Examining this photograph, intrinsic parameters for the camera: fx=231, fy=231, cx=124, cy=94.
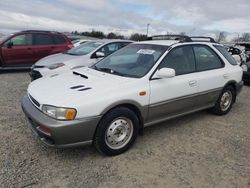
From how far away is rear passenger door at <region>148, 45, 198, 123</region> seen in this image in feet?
11.4

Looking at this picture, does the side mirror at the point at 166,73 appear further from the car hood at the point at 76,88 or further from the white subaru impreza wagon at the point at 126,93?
the car hood at the point at 76,88

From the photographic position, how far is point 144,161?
3.11 m

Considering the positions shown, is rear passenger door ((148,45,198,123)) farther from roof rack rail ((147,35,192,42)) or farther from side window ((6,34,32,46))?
side window ((6,34,32,46))

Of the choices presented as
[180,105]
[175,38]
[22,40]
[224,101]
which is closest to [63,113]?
[180,105]

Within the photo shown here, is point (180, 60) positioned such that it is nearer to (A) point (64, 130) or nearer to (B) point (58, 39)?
(A) point (64, 130)

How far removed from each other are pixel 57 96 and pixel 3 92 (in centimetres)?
371

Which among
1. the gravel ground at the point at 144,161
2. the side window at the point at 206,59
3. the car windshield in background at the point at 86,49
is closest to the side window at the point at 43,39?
the car windshield in background at the point at 86,49

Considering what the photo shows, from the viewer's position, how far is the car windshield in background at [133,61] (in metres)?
3.55

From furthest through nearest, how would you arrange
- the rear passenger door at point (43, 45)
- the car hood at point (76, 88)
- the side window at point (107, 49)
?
the rear passenger door at point (43, 45)
the side window at point (107, 49)
the car hood at point (76, 88)

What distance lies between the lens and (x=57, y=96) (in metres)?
2.88

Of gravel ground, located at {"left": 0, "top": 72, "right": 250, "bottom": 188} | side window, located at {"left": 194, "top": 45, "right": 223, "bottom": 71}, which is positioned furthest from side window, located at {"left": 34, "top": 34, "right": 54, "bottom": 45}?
side window, located at {"left": 194, "top": 45, "right": 223, "bottom": 71}

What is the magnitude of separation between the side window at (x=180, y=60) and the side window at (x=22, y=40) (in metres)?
6.86

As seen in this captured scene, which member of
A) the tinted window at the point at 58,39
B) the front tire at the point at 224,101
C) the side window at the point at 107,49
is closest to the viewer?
the front tire at the point at 224,101

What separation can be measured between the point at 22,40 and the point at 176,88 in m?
7.18
